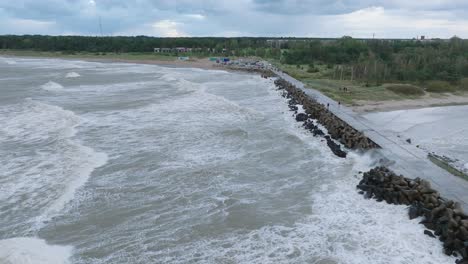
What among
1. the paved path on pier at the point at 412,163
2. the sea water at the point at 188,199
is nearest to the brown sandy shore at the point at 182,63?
the sea water at the point at 188,199

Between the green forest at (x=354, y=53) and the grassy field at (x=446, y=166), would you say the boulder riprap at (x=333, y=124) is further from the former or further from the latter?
the green forest at (x=354, y=53)

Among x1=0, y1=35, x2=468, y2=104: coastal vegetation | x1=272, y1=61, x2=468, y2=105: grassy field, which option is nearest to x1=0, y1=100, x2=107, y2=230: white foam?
x1=272, y1=61, x2=468, y2=105: grassy field

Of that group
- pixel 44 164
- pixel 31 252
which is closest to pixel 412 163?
pixel 31 252

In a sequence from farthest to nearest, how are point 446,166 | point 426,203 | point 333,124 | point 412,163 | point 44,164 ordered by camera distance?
point 333,124 < point 44,164 < point 412,163 < point 446,166 < point 426,203

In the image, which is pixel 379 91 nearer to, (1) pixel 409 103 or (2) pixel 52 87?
(1) pixel 409 103

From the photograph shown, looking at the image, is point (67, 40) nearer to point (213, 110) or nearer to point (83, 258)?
point (213, 110)

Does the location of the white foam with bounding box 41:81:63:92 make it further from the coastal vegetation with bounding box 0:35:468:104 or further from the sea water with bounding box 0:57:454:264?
the coastal vegetation with bounding box 0:35:468:104
